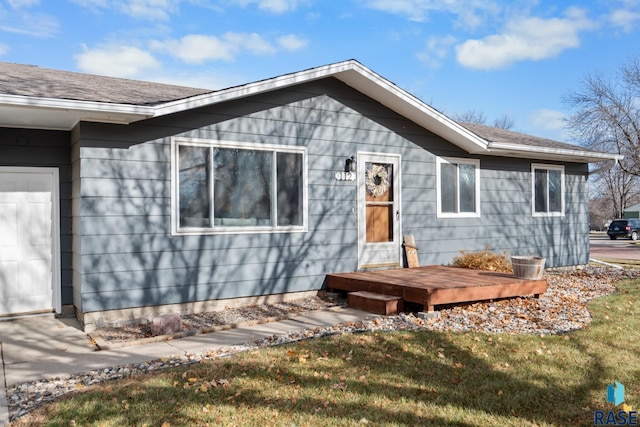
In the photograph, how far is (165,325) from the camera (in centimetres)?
577

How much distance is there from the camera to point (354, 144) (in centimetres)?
852

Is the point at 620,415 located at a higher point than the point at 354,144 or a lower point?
lower

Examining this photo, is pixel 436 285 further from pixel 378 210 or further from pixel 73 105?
pixel 73 105

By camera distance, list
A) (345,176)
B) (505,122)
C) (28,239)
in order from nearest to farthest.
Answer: (28,239)
(345,176)
(505,122)

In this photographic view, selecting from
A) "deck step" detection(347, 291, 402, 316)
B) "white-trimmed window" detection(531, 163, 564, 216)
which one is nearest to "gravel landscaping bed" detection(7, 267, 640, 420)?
"deck step" detection(347, 291, 402, 316)

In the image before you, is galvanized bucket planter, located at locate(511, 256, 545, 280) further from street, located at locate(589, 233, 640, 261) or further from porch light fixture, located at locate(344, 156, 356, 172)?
street, located at locate(589, 233, 640, 261)

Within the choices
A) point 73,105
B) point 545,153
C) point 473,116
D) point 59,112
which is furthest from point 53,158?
point 473,116

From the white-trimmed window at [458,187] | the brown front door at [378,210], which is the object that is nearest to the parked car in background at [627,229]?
the white-trimmed window at [458,187]

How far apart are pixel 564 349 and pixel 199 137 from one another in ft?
17.5

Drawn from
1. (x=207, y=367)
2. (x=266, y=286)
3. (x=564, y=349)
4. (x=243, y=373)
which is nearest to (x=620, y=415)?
(x=564, y=349)

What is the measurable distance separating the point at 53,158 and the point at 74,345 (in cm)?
284

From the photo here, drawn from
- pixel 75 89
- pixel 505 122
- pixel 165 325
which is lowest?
pixel 165 325

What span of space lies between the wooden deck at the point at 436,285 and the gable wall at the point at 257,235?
2.15 feet

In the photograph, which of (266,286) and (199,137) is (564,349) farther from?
(199,137)
